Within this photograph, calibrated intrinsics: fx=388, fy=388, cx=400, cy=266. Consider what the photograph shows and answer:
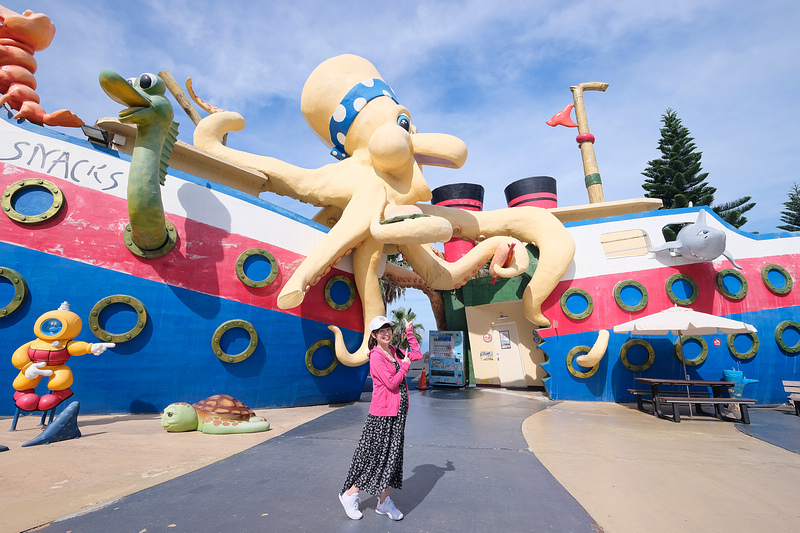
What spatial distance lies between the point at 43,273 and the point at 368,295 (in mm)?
4815

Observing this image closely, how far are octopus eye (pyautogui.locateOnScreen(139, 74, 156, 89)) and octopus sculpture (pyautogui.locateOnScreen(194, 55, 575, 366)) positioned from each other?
239cm

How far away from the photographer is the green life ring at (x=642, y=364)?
814cm

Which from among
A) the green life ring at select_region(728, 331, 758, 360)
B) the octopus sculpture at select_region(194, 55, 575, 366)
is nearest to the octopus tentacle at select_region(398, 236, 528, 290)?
the octopus sculpture at select_region(194, 55, 575, 366)

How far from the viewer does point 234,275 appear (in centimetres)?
656

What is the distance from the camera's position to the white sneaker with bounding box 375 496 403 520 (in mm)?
2516

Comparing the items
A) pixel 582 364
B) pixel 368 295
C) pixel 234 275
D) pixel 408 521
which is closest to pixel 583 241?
pixel 582 364

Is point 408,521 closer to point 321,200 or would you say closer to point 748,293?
point 321,200

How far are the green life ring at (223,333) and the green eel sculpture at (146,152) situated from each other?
1.61 m

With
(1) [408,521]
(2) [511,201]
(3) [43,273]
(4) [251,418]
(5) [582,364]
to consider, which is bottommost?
(1) [408,521]

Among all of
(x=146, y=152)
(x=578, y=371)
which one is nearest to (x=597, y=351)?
(x=578, y=371)

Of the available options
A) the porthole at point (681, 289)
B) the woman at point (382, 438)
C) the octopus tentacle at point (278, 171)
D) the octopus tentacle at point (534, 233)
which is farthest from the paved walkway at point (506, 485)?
the octopus tentacle at point (278, 171)

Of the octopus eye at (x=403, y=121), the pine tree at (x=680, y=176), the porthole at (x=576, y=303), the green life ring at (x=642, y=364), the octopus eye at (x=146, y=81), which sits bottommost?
the green life ring at (x=642, y=364)

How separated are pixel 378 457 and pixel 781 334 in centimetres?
944

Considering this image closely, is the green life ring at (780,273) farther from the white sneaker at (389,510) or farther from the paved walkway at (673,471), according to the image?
the white sneaker at (389,510)
